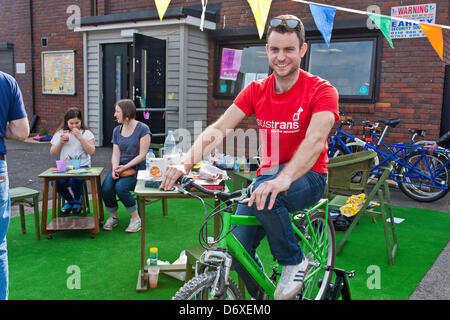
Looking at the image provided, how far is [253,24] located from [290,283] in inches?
322

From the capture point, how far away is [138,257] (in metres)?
4.25

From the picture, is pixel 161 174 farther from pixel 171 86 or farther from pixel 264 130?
pixel 171 86

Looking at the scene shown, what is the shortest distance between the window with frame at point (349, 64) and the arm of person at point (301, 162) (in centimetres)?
670

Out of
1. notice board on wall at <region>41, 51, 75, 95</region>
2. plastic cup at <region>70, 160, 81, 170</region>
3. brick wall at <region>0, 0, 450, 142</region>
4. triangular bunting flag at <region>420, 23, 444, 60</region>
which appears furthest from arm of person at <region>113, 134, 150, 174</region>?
notice board on wall at <region>41, 51, 75, 95</region>

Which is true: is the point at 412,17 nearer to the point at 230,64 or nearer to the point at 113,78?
the point at 230,64

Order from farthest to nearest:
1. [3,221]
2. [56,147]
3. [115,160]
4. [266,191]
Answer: [56,147], [115,160], [3,221], [266,191]

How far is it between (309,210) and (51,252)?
2.86 metres

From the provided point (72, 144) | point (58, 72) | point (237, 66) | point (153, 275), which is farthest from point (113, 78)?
point (153, 275)

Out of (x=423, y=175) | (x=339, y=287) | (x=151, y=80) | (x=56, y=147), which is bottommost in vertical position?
(x=339, y=287)

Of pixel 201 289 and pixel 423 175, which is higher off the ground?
pixel 201 289

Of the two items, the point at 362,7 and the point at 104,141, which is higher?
the point at 362,7

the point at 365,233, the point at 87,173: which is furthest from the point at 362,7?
the point at 87,173

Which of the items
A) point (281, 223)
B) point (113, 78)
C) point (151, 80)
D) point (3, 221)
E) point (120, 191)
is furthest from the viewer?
point (113, 78)
